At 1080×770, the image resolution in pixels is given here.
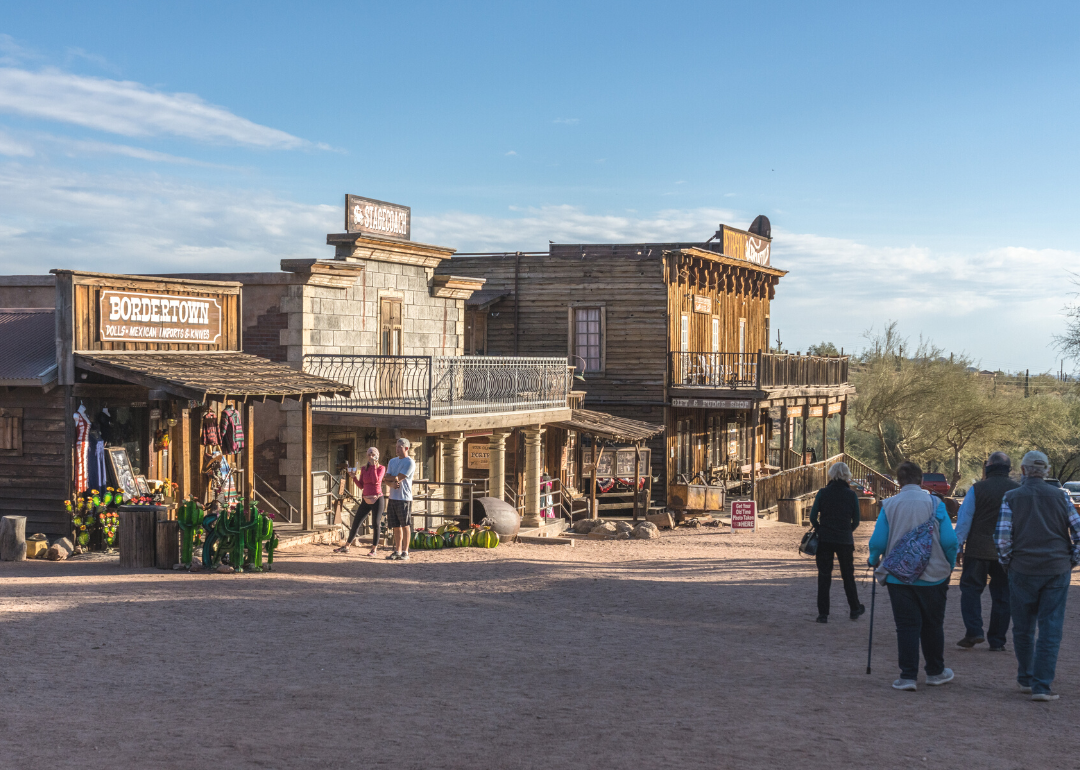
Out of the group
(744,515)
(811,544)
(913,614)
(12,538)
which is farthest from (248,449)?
(744,515)

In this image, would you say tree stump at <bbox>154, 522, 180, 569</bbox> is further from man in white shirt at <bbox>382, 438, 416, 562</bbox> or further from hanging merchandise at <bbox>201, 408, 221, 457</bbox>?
man in white shirt at <bbox>382, 438, 416, 562</bbox>

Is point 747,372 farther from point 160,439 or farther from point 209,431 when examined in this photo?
point 160,439

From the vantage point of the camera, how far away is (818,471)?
29.4 m

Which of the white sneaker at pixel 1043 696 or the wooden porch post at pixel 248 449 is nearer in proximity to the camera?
the white sneaker at pixel 1043 696

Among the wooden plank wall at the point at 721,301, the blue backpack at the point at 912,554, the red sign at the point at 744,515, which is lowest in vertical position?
the red sign at the point at 744,515

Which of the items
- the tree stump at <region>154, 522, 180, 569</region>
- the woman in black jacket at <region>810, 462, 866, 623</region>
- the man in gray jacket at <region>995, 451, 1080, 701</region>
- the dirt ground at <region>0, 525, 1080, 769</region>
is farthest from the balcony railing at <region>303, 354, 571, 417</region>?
the man in gray jacket at <region>995, 451, 1080, 701</region>

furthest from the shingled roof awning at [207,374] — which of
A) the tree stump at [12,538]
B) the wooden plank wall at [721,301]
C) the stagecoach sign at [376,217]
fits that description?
the wooden plank wall at [721,301]

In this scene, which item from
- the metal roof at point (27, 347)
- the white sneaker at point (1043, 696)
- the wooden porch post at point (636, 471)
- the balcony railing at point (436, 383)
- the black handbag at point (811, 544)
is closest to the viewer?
the white sneaker at point (1043, 696)

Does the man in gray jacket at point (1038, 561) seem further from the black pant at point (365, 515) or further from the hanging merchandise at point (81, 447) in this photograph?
the hanging merchandise at point (81, 447)

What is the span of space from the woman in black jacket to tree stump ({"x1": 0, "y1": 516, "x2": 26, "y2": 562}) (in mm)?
9445

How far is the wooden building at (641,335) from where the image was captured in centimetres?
2786

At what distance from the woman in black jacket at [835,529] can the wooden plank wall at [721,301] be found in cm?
1806

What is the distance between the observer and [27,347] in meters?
14.1

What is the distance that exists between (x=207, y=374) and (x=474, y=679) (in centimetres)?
752
